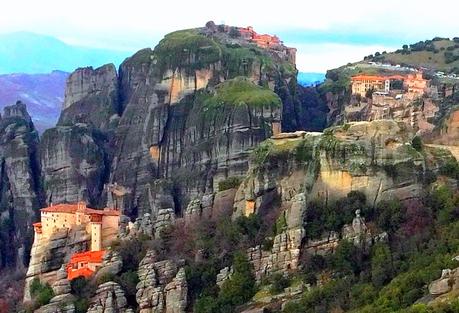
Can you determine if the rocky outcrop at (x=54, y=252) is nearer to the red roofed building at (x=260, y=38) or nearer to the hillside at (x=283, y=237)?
the hillside at (x=283, y=237)

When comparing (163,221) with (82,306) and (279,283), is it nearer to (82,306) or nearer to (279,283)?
(82,306)

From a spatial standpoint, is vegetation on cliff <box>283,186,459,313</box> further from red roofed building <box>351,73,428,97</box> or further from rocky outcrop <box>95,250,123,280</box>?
red roofed building <box>351,73,428,97</box>

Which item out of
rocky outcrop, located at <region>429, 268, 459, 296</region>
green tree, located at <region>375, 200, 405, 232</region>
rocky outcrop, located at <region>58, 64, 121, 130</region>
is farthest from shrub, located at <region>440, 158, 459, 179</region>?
A: rocky outcrop, located at <region>58, 64, 121, 130</region>

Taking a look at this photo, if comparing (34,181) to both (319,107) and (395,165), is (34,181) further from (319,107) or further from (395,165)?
(395,165)

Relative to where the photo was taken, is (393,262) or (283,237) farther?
(283,237)

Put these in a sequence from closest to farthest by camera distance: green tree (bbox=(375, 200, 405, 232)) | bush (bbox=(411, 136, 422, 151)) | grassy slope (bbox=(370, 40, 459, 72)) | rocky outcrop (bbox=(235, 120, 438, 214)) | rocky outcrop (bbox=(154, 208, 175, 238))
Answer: green tree (bbox=(375, 200, 405, 232)) < rocky outcrop (bbox=(235, 120, 438, 214)) < bush (bbox=(411, 136, 422, 151)) < rocky outcrop (bbox=(154, 208, 175, 238)) < grassy slope (bbox=(370, 40, 459, 72))

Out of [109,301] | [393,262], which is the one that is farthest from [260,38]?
[393,262]
